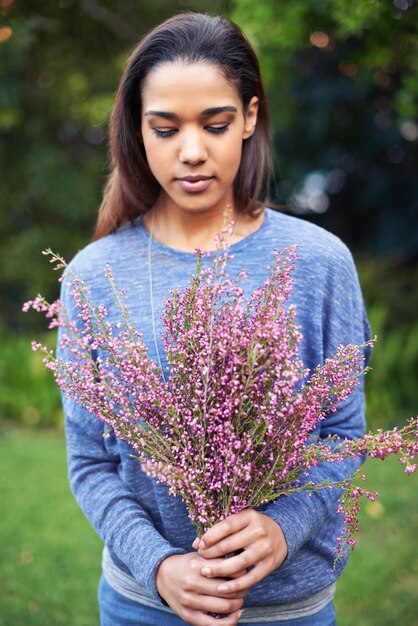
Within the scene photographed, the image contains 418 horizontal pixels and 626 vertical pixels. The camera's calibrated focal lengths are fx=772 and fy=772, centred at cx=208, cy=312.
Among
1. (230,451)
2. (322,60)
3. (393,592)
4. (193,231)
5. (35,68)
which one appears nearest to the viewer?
(230,451)

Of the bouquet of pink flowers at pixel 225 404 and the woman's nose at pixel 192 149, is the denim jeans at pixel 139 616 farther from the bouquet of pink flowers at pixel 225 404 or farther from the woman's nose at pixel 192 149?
the woman's nose at pixel 192 149

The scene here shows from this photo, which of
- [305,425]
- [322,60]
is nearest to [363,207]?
[322,60]

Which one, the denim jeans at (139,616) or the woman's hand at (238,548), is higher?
the woman's hand at (238,548)

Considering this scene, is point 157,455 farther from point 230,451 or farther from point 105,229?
point 105,229

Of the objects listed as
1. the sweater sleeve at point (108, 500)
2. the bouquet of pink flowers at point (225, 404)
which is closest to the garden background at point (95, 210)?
the sweater sleeve at point (108, 500)

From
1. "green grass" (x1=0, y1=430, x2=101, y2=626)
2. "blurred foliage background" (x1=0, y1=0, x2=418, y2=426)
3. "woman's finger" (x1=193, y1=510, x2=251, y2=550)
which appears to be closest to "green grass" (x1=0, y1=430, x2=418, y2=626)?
"green grass" (x1=0, y1=430, x2=101, y2=626)

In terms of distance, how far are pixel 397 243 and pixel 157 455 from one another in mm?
9405

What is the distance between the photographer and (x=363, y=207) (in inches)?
446

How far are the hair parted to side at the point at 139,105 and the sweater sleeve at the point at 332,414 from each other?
0.34 m

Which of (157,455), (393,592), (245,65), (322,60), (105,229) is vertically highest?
(322,60)

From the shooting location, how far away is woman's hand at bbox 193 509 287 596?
166 centimetres

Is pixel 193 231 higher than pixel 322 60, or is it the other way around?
pixel 322 60

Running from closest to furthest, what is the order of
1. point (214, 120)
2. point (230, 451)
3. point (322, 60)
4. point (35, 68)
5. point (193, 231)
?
1. point (230, 451)
2. point (214, 120)
3. point (193, 231)
4. point (35, 68)
5. point (322, 60)

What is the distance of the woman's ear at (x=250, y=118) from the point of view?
7.12 feet
